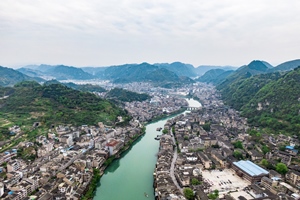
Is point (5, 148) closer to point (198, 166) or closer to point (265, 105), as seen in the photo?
point (198, 166)

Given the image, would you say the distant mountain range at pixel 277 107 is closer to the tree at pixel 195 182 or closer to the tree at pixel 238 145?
the tree at pixel 238 145

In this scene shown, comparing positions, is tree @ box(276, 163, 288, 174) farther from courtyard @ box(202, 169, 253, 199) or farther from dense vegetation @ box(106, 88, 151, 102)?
dense vegetation @ box(106, 88, 151, 102)

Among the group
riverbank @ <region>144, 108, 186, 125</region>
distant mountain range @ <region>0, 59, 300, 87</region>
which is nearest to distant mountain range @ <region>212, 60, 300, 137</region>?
riverbank @ <region>144, 108, 186, 125</region>

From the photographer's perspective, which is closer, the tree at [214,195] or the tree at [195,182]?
the tree at [214,195]

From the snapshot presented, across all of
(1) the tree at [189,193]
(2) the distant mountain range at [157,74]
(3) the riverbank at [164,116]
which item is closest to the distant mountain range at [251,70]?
(2) the distant mountain range at [157,74]

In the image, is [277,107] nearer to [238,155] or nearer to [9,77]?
[238,155]

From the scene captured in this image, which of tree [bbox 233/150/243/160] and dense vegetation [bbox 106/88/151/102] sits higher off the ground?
dense vegetation [bbox 106/88/151/102]
